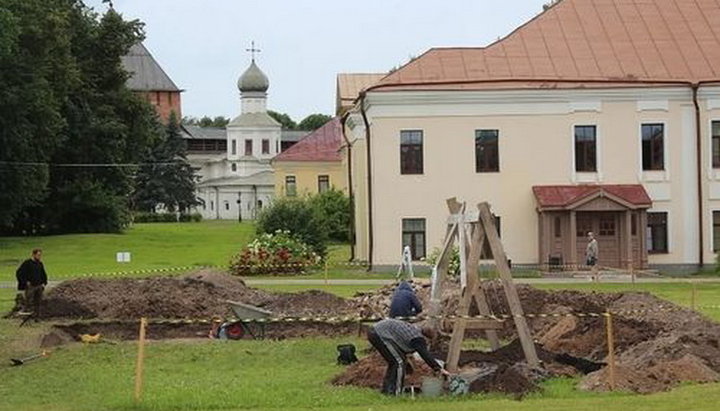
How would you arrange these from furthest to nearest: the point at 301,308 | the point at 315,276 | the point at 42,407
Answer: the point at 315,276
the point at 301,308
the point at 42,407

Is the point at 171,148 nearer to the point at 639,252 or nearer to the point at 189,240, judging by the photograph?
the point at 189,240

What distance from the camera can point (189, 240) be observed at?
76.8 meters

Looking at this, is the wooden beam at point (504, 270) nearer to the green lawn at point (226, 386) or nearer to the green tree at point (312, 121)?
the green lawn at point (226, 386)

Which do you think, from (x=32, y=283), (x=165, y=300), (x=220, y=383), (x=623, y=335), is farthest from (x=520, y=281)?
→ (x=220, y=383)

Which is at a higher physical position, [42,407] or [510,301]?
[510,301]

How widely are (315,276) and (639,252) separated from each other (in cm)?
1236

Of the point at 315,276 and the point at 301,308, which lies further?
the point at 315,276

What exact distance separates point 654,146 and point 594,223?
4.07 metres

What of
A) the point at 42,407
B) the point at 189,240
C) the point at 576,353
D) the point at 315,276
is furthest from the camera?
the point at 189,240

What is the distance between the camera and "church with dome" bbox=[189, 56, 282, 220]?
141m

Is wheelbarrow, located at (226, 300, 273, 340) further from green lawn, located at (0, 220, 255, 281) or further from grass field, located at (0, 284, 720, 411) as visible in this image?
green lawn, located at (0, 220, 255, 281)

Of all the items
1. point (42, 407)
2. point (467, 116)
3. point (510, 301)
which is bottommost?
point (42, 407)

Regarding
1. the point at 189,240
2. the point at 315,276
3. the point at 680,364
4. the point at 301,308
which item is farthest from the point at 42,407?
the point at 189,240

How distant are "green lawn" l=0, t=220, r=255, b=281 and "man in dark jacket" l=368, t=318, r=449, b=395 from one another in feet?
103
